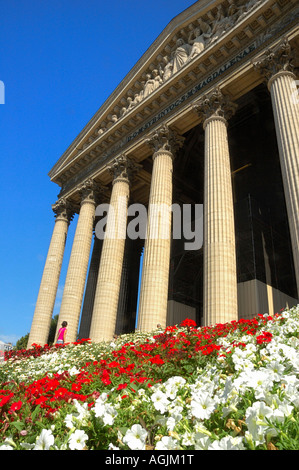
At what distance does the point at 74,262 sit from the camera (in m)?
24.7

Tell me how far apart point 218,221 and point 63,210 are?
18.4 metres

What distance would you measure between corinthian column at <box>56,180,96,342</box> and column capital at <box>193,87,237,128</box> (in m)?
12.0

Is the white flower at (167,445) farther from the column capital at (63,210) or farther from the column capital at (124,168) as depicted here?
the column capital at (63,210)

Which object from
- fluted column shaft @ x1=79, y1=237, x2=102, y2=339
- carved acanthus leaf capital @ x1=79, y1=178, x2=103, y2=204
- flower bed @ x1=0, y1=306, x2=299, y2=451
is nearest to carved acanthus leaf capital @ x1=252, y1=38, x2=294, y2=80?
carved acanthus leaf capital @ x1=79, y1=178, x2=103, y2=204

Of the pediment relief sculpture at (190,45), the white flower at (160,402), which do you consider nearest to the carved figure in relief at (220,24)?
the pediment relief sculpture at (190,45)

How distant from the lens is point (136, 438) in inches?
94.1

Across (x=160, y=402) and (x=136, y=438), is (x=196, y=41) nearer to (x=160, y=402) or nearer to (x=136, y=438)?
(x=160, y=402)

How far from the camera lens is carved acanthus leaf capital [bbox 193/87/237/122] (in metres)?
19.0

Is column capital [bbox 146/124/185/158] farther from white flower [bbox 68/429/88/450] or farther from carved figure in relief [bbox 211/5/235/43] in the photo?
white flower [bbox 68/429/88/450]

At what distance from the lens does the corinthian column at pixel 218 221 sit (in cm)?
1436

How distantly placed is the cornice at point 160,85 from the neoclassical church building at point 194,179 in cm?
8

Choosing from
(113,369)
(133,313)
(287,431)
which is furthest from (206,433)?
(133,313)
